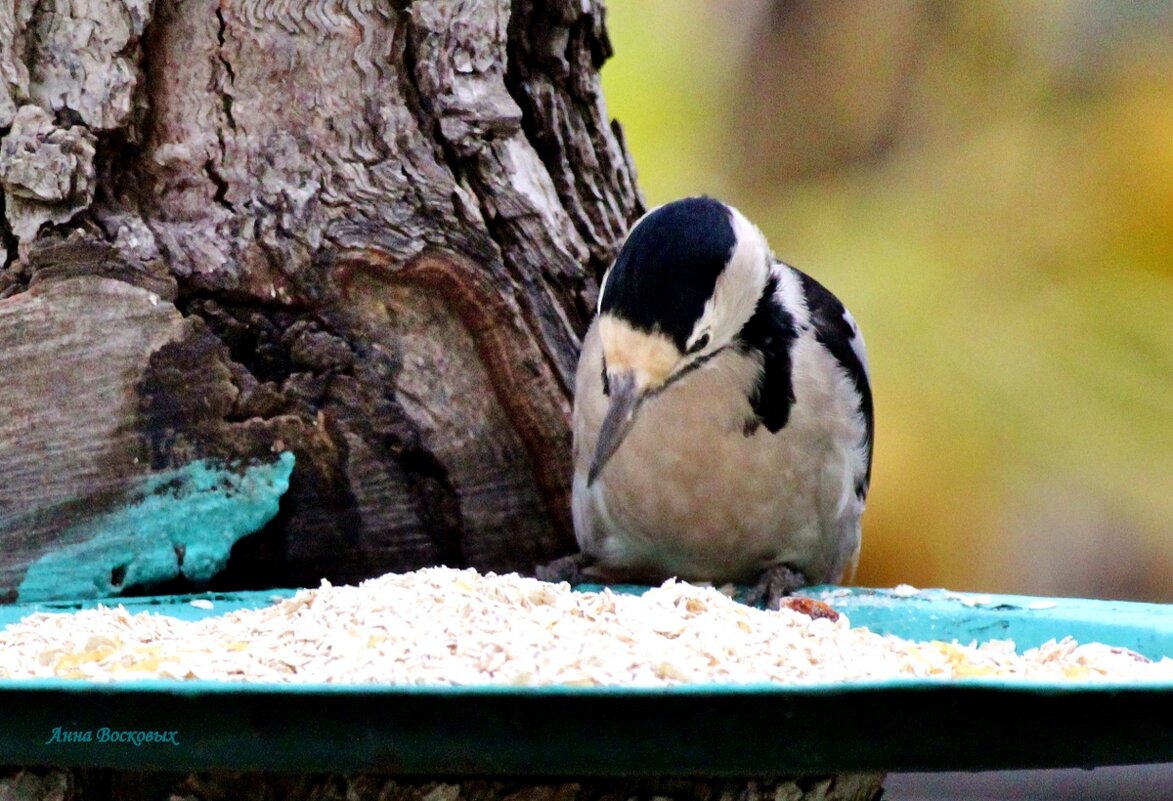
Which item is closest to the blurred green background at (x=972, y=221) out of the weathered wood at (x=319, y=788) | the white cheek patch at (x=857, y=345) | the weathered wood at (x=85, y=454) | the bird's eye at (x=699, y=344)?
the white cheek patch at (x=857, y=345)

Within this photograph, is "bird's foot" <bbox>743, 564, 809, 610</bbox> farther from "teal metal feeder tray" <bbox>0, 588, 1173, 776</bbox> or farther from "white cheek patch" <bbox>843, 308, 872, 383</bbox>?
"teal metal feeder tray" <bbox>0, 588, 1173, 776</bbox>

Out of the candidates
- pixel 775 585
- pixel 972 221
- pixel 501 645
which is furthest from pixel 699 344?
pixel 972 221

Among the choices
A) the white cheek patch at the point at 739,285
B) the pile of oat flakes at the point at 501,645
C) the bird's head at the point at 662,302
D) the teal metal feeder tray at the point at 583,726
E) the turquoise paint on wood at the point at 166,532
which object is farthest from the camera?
the turquoise paint on wood at the point at 166,532

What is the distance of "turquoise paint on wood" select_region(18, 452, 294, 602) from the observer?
8.59 ft

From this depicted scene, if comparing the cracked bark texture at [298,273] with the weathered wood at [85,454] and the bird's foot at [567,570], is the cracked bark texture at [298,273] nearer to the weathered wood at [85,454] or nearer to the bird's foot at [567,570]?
the weathered wood at [85,454]

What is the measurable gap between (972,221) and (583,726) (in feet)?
9.85

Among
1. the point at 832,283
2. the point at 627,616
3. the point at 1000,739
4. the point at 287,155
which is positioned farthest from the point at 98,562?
the point at 832,283

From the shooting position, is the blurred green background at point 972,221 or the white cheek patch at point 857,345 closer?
the white cheek patch at point 857,345

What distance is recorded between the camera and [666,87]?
4340 millimetres

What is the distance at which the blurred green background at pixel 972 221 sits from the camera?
401cm

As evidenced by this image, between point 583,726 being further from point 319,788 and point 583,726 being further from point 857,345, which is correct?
point 857,345

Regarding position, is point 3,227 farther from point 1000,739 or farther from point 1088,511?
point 1088,511

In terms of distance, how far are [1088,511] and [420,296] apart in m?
2.09

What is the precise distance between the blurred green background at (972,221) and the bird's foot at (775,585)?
3.71 feet
